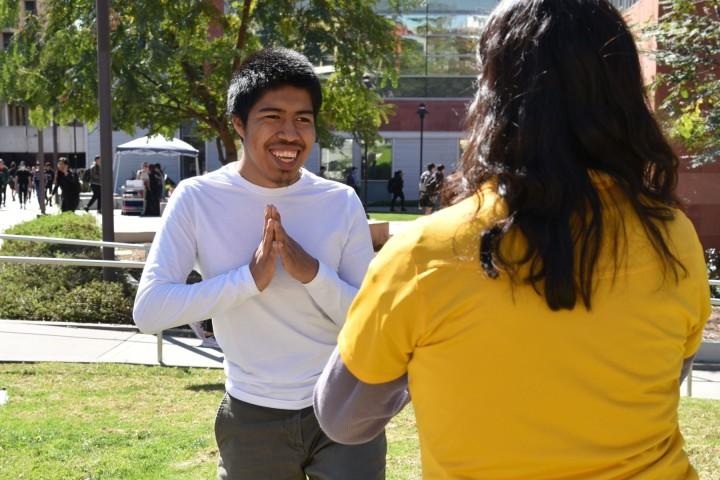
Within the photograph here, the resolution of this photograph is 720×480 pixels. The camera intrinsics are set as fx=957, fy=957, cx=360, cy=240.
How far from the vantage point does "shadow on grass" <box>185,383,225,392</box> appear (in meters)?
7.61

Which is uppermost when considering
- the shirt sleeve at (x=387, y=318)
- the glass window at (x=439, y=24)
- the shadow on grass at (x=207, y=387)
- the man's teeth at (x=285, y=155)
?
the glass window at (x=439, y=24)

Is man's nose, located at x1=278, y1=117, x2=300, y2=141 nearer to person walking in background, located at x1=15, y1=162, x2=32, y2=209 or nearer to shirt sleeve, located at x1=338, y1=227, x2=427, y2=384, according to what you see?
shirt sleeve, located at x1=338, y1=227, x2=427, y2=384

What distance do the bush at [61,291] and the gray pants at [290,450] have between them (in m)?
8.36

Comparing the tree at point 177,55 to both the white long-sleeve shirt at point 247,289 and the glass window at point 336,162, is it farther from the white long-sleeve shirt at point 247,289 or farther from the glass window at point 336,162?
the glass window at point 336,162

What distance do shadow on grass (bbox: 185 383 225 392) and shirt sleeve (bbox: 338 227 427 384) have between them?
19.9 ft

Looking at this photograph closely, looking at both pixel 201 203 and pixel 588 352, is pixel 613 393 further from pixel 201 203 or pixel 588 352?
pixel 201 203

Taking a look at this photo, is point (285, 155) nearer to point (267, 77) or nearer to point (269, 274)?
point (267, 77)

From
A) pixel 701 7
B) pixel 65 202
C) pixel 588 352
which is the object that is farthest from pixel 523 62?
pixel 65 202

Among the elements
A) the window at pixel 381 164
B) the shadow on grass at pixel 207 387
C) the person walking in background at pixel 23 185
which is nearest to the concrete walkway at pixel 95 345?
the shadow on grass at pixel 207 387

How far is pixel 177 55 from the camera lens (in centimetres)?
1361

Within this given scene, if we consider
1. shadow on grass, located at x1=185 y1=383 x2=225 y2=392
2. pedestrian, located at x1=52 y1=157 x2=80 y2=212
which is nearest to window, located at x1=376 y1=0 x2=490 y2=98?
pedestrian, located at x1=52 y1=157 x2=80 y2=212

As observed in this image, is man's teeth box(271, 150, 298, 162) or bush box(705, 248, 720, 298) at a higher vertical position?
man's teeth box(271, 150, 298, 162)

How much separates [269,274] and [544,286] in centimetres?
134

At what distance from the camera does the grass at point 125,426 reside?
5.36 metres
